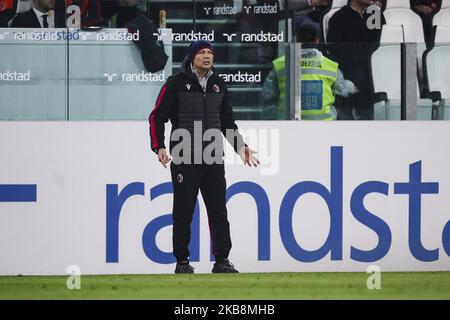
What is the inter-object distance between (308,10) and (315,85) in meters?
0.98

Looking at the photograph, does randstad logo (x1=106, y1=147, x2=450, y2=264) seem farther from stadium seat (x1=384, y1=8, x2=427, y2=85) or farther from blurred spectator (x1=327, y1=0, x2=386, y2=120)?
stadium seat (x1=384, y1=8, x2=427, y2=85)

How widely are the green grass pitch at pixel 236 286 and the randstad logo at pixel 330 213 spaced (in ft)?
1.14

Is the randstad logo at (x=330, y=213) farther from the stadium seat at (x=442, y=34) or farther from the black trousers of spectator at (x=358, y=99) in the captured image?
the stadium seat at (x=442, y=34)

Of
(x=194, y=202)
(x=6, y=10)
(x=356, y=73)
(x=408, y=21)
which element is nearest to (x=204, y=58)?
(x=194, y=202)

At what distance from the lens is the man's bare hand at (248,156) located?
12.2 m

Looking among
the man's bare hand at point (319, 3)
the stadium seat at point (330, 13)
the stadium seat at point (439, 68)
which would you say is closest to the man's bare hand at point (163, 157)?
the stadium seat at point (330, 13)

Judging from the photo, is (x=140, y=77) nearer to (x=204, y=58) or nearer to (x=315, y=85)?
(x=204, y=58)

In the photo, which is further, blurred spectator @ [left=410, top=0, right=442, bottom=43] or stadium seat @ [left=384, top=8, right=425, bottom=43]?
blurred spectator @ [left=410, top=0, right=442, bottom=43]

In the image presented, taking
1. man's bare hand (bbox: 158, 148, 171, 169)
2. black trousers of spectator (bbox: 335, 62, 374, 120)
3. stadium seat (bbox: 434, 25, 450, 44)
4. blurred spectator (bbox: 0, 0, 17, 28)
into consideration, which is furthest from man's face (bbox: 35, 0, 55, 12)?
stadium seat (bbox: 434, 25, 450, 44)

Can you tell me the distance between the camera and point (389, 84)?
41.7ft

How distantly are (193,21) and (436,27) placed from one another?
2.79 metres

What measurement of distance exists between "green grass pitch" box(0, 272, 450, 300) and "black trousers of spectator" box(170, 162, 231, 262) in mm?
384

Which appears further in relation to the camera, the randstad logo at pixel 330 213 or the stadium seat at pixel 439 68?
the stadium seat at pixel 439 68

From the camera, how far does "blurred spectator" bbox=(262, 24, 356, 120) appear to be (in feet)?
41.0
